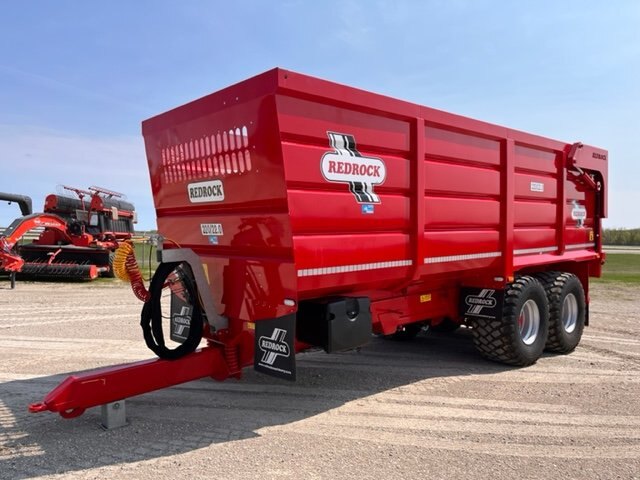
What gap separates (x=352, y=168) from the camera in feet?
12.6

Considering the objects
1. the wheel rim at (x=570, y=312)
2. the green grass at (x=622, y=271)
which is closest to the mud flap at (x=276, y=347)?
the wheel rim at (x=570, y=312)

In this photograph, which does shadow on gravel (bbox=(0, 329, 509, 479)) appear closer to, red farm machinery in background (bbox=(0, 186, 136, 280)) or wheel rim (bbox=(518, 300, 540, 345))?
wheel rim (bbox=(518, 300, 540, 345))

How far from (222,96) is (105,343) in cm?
419

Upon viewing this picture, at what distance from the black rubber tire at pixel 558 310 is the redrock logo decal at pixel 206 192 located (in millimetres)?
4199

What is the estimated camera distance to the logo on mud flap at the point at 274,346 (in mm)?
3740

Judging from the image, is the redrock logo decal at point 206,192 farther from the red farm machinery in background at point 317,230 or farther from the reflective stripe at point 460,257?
the reflective stripe at point 460,257

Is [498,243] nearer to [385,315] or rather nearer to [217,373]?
[385,315]

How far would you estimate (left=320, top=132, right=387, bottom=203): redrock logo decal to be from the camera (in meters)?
3.71

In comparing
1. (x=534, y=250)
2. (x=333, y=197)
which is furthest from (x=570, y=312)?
(x=333, y=197)

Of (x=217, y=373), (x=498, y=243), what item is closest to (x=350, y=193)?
(x=217, y=373)

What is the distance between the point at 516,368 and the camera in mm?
5570

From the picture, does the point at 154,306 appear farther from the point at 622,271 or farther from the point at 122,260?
the point at 622,271

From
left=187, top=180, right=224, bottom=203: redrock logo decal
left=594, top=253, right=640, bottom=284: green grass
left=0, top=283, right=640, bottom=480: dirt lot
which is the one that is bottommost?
left=0, top=283, right=640, bottom=480: dirt lot

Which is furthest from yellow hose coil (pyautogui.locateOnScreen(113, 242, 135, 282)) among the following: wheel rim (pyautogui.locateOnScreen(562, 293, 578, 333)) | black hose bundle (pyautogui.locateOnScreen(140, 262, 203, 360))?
wheel rim (pyautogui.locateOnScreen(562, 293, 578, 333))
